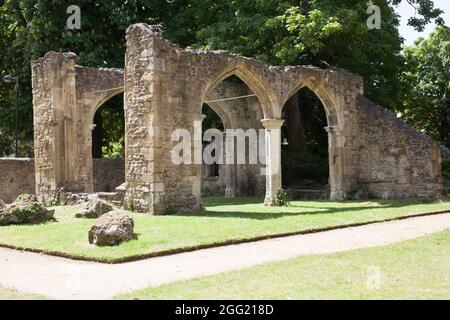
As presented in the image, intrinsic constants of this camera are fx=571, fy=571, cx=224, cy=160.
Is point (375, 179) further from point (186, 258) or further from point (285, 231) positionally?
point (186, 258)

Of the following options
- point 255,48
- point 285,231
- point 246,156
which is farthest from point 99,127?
point 285,231

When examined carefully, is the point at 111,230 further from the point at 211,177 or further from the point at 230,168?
the point at 211,177

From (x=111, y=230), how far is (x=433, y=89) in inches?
984

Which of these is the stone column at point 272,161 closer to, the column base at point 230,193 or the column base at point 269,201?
the column base at point 269,201

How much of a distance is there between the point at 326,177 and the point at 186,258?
49.5 ft

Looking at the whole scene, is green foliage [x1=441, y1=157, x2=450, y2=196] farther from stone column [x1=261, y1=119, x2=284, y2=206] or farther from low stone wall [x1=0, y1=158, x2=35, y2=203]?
low stone wall [x1=0, y1=158, x2=35, y2=203]

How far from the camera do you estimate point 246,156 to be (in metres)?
23.1

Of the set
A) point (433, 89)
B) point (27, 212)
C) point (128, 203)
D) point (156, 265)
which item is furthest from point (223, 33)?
point (156, 265)

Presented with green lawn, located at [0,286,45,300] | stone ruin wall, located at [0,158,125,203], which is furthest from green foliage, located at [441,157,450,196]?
green lawn, located at [0,286,45,300]

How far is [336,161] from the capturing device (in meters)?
19.8

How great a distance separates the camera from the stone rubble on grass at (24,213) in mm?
12391

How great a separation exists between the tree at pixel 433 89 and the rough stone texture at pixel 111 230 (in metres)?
22.2

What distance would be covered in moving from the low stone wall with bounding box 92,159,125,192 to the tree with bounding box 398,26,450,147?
14713mm

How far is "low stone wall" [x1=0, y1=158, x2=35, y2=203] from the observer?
20.4 m
